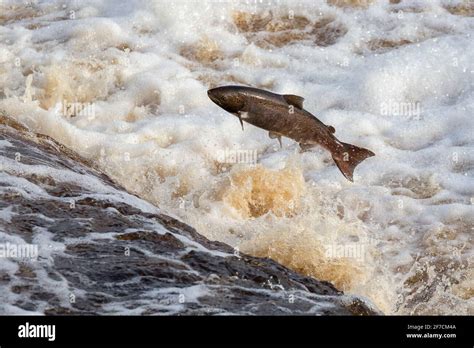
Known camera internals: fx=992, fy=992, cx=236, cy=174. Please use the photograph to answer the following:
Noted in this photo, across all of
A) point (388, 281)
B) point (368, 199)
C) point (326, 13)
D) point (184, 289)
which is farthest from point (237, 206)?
point (326, 13)

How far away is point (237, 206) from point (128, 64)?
9.57 ft

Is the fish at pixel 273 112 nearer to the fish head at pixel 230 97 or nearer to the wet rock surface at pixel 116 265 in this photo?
the fish head at pixel 230 97

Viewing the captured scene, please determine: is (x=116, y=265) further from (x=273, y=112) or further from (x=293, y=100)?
(x=293, y=100)

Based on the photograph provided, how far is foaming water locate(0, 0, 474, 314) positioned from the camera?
6586 millimetres

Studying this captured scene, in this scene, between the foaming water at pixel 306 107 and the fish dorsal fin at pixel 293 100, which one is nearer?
the fish dorsal fin at pixel 293 100

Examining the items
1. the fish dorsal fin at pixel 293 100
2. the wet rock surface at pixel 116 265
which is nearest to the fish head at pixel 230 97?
the fish dorsal fin at pixel 293 100

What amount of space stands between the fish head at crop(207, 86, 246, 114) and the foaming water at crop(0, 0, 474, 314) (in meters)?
0.93

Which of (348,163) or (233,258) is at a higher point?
(348,163)

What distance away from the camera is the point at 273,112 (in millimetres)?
5738

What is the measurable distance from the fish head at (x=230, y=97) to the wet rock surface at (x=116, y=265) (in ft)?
2.47

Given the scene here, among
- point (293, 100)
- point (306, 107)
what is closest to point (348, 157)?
point (293, 100)

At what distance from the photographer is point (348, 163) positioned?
6242 millimetres

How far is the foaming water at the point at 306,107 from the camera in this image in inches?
259
